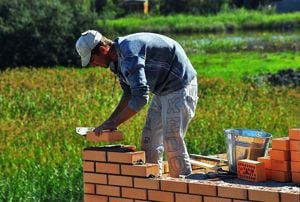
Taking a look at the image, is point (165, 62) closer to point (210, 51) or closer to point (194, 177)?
point (194, 177)

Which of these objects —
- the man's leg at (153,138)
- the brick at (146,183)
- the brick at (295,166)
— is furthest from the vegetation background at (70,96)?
the brick at (295,166)

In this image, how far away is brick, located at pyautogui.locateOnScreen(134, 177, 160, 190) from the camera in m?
5.93

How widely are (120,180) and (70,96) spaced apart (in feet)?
35.5

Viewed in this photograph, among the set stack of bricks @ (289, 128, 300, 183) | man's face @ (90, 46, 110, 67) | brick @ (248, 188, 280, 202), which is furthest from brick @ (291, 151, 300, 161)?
man's face @ (90, 46, 110, 67)

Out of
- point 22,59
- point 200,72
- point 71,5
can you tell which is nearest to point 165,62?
point 200,72

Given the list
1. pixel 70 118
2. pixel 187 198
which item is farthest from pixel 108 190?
pixel 70 118

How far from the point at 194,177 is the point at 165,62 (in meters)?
0.80

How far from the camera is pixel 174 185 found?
230 inches

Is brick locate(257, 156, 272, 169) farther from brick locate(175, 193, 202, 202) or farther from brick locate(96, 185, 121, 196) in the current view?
brick locate(96, 185, 121, 196)

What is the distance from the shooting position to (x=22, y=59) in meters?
27.6

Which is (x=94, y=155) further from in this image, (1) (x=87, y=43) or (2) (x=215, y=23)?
(2) (x=215, y=23)

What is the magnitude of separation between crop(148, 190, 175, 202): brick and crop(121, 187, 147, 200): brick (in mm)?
44

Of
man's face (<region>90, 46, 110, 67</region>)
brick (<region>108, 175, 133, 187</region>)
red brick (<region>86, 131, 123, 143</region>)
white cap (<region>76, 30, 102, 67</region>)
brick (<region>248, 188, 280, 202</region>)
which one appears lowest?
brick (<region>248, 188, 280, 202</region>)

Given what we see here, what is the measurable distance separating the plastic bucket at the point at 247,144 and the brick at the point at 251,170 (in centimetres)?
12
